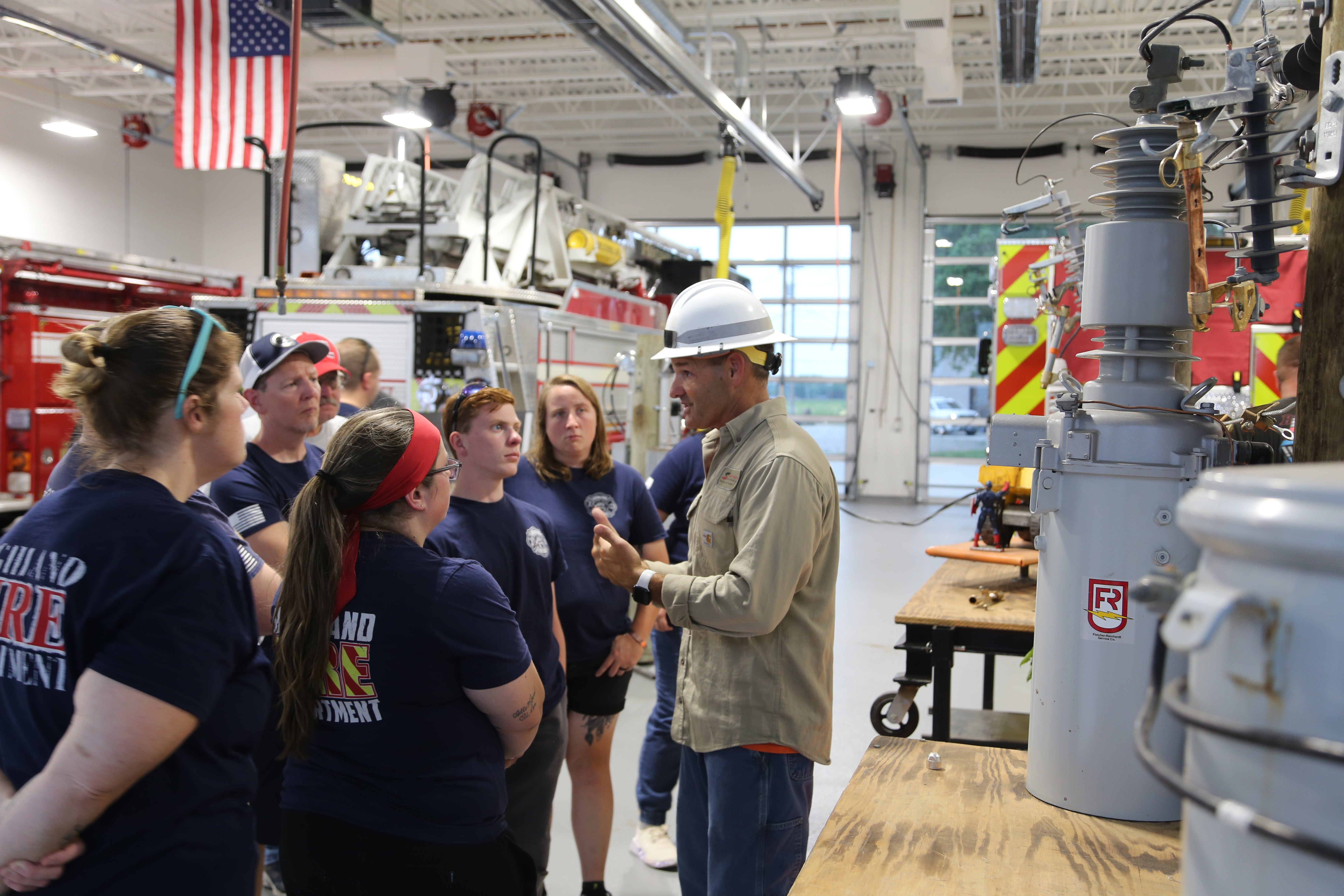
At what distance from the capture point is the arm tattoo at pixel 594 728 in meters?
3.35

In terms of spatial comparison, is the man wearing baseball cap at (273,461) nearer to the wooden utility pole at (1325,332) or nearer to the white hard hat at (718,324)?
the white hard hat at (718,324)

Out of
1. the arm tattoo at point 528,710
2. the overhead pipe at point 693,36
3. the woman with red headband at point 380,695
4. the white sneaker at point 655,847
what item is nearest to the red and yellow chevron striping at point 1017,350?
the overhead pipe at point 693,36

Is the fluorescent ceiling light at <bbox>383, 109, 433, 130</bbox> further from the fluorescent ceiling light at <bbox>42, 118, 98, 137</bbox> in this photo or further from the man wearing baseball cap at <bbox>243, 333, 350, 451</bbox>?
the man wearing baseball cap at <bbox>243, 333, 350, 451</bbox>

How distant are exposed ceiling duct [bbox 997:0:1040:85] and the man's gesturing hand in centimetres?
752

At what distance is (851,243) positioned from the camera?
50.6 feet

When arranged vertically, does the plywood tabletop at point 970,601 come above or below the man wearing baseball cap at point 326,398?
below

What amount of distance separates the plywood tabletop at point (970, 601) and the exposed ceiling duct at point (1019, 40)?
230 inches

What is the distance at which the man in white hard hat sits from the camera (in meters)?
2.01

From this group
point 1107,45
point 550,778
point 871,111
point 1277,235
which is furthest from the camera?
point 1107,45

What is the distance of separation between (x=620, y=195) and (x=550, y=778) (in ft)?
47.4

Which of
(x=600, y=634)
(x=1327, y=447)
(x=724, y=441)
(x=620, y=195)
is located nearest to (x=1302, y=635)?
(x=1327, y=447)

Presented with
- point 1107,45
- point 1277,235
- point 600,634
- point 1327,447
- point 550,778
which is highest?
point 1107,45

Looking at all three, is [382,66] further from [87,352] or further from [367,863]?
[367,863]

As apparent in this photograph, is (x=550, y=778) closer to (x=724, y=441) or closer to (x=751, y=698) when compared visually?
(x=751, y=698)
